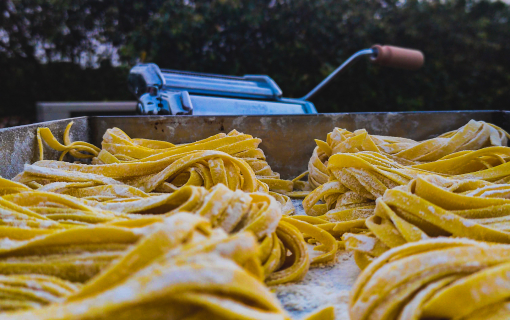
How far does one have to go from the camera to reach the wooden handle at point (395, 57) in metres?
3.80

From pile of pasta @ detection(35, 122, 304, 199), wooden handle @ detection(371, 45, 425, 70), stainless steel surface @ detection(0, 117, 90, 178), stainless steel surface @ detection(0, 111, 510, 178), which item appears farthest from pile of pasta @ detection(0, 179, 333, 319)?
wooden handle @ detection(371, 45, 425, 70)

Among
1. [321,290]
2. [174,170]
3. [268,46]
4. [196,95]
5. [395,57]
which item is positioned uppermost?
Answer: [268,46]

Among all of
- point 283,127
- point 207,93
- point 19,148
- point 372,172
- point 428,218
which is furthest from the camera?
point 207,93

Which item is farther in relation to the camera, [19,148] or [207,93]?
[207,93]

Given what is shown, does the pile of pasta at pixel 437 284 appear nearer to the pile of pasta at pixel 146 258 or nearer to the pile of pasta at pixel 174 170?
the pile of pasta at pixel 146 258

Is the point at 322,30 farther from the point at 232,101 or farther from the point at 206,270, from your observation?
the point at 206,270

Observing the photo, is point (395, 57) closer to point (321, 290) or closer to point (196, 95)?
point (196, 95)

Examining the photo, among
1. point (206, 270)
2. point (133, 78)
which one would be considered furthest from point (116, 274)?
point (133, 78)

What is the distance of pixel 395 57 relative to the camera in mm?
3838

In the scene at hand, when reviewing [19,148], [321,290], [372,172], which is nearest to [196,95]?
[19,148]

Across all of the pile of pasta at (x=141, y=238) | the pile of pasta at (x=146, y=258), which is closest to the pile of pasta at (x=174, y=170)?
the pile of pasta at (x=141, y=238)

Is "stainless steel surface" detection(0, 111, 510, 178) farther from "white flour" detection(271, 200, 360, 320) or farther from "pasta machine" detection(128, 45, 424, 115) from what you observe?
"white flour" detection(271, 200, 360, 320)

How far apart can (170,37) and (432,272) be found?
21.6ft

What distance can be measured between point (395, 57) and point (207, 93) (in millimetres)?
1853
